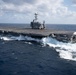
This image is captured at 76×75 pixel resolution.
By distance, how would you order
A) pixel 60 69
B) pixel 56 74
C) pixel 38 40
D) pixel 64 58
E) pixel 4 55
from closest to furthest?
pixel 56 74, pixel 60 69, pixel 64 58, pixel 4 55, pixel 38 40

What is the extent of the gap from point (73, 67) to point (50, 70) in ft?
17.0

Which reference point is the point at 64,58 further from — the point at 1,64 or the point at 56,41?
the point at 56,41

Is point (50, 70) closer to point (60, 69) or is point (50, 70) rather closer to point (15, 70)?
point (60, 69)

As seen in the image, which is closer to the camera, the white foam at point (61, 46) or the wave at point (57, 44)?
the wave at point (57, 44)

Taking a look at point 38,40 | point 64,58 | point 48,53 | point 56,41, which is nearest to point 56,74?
point 64,58

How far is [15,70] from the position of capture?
131 feet

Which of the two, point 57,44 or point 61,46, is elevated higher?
point 57,44

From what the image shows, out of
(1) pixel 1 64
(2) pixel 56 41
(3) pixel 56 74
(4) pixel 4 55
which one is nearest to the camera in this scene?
(3) pixel 56 74

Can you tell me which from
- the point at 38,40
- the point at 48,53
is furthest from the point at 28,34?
the point at 48,53

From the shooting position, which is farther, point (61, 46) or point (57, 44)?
point (57, 44)

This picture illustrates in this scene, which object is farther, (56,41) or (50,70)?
(56,41)

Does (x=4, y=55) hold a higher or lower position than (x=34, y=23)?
lower

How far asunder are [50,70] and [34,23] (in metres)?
76.1

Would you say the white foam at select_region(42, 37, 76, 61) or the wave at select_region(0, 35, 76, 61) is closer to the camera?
the wave at select_region(0, 35, 76, 61)
